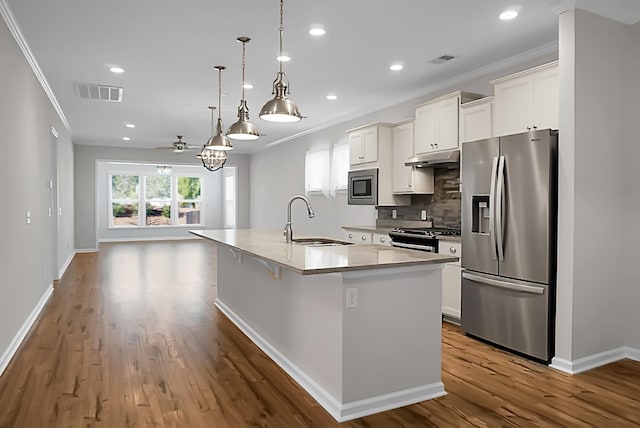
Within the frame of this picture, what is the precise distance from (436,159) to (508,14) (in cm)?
172

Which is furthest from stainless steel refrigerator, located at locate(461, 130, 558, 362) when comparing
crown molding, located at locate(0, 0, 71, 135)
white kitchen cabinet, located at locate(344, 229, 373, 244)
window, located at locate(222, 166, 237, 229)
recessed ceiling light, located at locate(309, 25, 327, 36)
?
window, located at locate(222, 166, 237, 229)

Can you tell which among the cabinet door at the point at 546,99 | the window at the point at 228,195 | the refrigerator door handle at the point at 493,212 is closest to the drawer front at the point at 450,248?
the refrigerator door handle at the point at 493,212

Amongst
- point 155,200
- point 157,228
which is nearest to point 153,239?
point 157,228

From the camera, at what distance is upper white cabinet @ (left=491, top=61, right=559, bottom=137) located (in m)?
3.64

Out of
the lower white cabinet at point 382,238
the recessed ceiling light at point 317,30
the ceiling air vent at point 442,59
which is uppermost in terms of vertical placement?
the ceiling air vent at point 442,59

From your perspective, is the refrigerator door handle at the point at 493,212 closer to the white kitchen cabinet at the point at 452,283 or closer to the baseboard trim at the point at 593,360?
the white kitchen cabinet at the point at 452,283

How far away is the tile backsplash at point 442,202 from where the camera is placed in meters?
5.28

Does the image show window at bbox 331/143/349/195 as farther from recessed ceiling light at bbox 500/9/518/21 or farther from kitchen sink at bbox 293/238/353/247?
recessed ceiling light at bbox 500/9/518/21


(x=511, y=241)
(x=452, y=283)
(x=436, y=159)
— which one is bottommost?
(x=452, y=283)

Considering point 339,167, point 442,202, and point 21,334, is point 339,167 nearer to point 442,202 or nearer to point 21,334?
point 442,202

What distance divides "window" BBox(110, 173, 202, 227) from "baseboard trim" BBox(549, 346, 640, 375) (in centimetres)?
1306

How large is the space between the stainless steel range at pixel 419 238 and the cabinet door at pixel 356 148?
1.53 metres

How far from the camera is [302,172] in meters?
9.34

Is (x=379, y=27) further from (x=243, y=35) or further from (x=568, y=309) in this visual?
(x=568, y=309)
